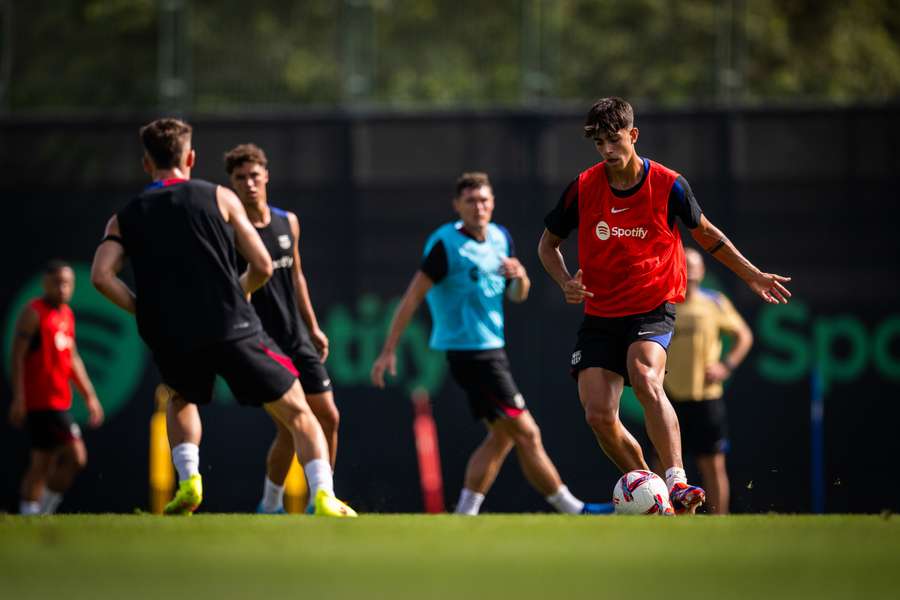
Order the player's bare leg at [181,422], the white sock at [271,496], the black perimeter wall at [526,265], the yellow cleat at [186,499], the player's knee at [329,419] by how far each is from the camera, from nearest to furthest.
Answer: the yellow cleat at [186,499] → the player's bare leg at [181,422] → the player's knee at [329,419] → the white sock at [271,496] → the black perimeter wall at [526,265]

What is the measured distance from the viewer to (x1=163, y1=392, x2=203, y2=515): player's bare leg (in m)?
7.77

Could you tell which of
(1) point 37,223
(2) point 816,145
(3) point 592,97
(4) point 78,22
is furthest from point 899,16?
(1) point 37,223

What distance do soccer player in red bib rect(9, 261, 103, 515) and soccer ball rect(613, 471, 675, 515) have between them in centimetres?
631

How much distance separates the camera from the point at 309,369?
361 inches

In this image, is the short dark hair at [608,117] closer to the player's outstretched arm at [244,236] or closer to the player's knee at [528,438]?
the player's outstretched arm at [244,236]

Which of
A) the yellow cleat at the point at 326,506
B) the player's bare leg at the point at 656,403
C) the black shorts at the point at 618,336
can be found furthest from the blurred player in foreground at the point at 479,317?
the yellow cleat at the point at 326,506

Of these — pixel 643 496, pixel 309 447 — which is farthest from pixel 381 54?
pixel 643 496

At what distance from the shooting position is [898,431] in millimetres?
11734

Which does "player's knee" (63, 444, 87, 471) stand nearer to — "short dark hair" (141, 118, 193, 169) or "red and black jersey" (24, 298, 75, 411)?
"red and black jersey" (24, 298, 75, 411)

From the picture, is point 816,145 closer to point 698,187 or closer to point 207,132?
point 698,187

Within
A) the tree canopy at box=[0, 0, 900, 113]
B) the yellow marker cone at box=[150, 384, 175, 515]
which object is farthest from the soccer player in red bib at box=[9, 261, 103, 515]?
the tree canopy at box=[0, 0, 900, 113]

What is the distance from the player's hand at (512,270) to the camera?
9.92 meters

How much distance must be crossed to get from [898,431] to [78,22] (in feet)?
39.6

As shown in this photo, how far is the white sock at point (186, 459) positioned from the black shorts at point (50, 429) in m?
4.74
